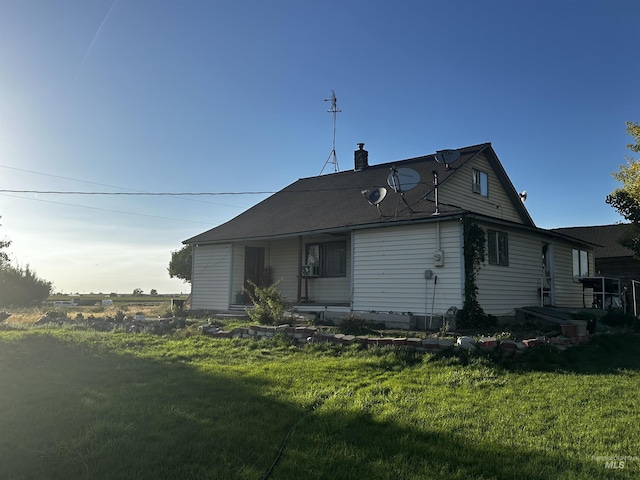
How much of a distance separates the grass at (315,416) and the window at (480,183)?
8.50m

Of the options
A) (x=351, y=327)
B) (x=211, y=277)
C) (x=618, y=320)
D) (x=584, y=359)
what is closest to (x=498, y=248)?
(x=618, y=320)

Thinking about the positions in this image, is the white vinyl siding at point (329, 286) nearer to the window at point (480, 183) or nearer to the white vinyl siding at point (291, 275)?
the white vinyl siding at point (291, 275)

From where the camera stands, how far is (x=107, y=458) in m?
3.54

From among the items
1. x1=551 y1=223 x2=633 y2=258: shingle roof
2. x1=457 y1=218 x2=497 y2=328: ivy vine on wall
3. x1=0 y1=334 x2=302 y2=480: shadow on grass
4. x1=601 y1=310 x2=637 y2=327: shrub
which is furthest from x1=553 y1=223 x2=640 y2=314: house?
x1=0 y1=334 x2=302 y2=480: shadow on grass

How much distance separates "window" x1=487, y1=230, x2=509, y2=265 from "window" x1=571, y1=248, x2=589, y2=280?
557cm

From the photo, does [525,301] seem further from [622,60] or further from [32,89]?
[32,89]

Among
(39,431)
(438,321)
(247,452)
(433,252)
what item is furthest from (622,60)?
(39,431)

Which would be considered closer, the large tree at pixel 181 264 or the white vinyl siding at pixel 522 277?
the white vinyl siding at pixel 522 277

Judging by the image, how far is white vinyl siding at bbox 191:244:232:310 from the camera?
17.1 m

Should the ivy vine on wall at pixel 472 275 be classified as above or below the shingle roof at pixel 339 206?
below

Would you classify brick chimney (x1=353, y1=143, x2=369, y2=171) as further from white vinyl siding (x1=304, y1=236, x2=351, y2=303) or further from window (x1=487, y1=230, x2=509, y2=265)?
window (x1=487, y1=230, x2=509, y2=265)

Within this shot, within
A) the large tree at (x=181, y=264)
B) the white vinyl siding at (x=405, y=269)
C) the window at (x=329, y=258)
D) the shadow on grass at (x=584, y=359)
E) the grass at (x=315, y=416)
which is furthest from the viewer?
the large tree at (x=181, y=264)

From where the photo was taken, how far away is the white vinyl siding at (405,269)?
38.2ft

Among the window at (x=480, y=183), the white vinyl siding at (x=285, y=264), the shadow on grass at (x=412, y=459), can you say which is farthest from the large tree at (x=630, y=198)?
the shadow on grass at (x=412, y=459)
